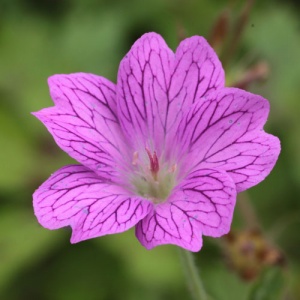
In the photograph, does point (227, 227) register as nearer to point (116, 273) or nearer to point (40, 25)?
point (116, 273)

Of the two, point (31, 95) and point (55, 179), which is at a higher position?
point (55, 179)

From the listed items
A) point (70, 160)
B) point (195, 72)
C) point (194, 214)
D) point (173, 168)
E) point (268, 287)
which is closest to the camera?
point (194, 214)

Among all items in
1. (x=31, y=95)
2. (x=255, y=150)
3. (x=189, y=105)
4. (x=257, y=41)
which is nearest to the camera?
(x=255, y=150)

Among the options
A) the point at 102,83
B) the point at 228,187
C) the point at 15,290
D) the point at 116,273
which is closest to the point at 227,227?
the point at 228,187

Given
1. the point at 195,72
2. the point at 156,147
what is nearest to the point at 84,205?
the point at 156,147

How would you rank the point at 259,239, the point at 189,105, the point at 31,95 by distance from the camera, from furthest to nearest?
the point at 31,95
the point at 259,239
the point at 189,105

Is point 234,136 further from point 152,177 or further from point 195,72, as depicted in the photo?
point 152,177

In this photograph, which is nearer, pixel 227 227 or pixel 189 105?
pixel 227 227

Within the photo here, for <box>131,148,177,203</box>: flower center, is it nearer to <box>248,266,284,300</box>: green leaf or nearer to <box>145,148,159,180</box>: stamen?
<box>145,148,159,180</box>: stamen
